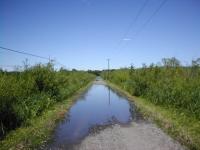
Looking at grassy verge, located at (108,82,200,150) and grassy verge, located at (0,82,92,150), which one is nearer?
grassy verge, located at (0,82,92,150)

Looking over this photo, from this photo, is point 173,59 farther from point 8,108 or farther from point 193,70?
point 8,108

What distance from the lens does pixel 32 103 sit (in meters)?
12.6

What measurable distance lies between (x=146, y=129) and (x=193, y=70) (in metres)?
8.62

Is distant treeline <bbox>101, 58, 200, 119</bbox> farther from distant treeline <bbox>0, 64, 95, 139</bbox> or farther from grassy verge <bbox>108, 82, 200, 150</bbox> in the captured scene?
distant treeline <bbox>0, 64, 95, 139</bbox>

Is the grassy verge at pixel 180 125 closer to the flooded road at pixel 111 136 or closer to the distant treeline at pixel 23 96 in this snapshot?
the flooded road at pixel 111 136

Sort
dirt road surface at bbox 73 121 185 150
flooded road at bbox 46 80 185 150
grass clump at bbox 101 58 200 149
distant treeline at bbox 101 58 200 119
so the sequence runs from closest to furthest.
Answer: dirt road surface at bbox 73 121 185 150 < flooded road at bbox 46 80 185 150 < grass clump at bbox 101 58 200 149 < distant treeline at bbox 101 58 200 119

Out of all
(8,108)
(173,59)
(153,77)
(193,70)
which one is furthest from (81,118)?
(173,59)

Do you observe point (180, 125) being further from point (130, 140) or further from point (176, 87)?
point (176, 87)

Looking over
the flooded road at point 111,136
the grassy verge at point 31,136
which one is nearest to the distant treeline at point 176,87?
the flooded road at point 111,136

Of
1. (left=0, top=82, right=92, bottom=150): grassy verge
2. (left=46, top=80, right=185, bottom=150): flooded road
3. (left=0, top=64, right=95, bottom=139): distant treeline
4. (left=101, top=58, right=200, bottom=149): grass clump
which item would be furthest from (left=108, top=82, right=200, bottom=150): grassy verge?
(left=0, top=64, right=95, bottom=139): distant treeline

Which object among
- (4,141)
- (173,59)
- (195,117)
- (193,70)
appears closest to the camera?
(4,141)

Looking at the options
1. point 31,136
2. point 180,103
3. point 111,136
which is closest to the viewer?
point 31,136

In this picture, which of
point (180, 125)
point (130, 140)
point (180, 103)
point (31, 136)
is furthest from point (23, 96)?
point (180, 103)

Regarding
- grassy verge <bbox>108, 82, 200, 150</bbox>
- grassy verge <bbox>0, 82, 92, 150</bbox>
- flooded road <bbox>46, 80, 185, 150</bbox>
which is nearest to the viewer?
flooded road <bbox>46, 80, 185, 150</bbox>
